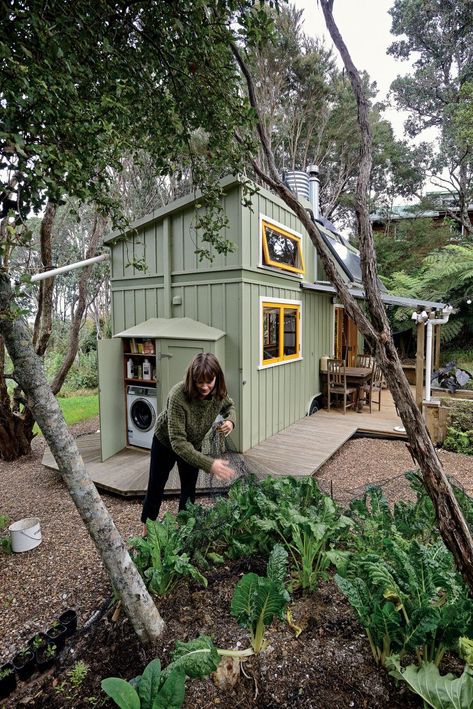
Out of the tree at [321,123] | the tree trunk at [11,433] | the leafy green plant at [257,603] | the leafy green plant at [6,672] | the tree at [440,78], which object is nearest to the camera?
the leafy green plant at [257,603]

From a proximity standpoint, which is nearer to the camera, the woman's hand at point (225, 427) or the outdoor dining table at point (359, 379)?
the woman's hand at point (225, 427)

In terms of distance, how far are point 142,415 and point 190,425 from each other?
262 centimetres

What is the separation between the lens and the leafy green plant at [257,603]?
1.48m

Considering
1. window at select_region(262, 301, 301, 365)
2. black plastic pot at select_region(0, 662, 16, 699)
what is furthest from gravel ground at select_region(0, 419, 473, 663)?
window at select_region(262, 301, 301, 365)

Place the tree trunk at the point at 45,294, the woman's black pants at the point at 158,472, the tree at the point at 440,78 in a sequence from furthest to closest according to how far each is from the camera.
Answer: the tree at the point at 440,78
the tree trunk at the point at 45,294
the woman's black pants at the point at 158,472

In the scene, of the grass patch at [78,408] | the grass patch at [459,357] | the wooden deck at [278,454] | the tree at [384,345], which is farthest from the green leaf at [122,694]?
the grass patch at [459,357]

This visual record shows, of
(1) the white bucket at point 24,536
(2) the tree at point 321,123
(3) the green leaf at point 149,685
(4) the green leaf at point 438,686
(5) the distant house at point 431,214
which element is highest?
(2) the tree at point 321,123

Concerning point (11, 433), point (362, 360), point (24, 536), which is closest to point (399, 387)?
point (24, 536)

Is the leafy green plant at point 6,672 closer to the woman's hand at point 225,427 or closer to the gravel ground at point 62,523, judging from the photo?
the gravel ground at point 62,523

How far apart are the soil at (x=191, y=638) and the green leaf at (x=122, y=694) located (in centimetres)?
29

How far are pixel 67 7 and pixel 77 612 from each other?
320cm

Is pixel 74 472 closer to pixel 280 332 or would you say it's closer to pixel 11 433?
pixel 11 433

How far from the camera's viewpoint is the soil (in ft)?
4.51

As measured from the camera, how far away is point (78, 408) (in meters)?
Result: 7.90
